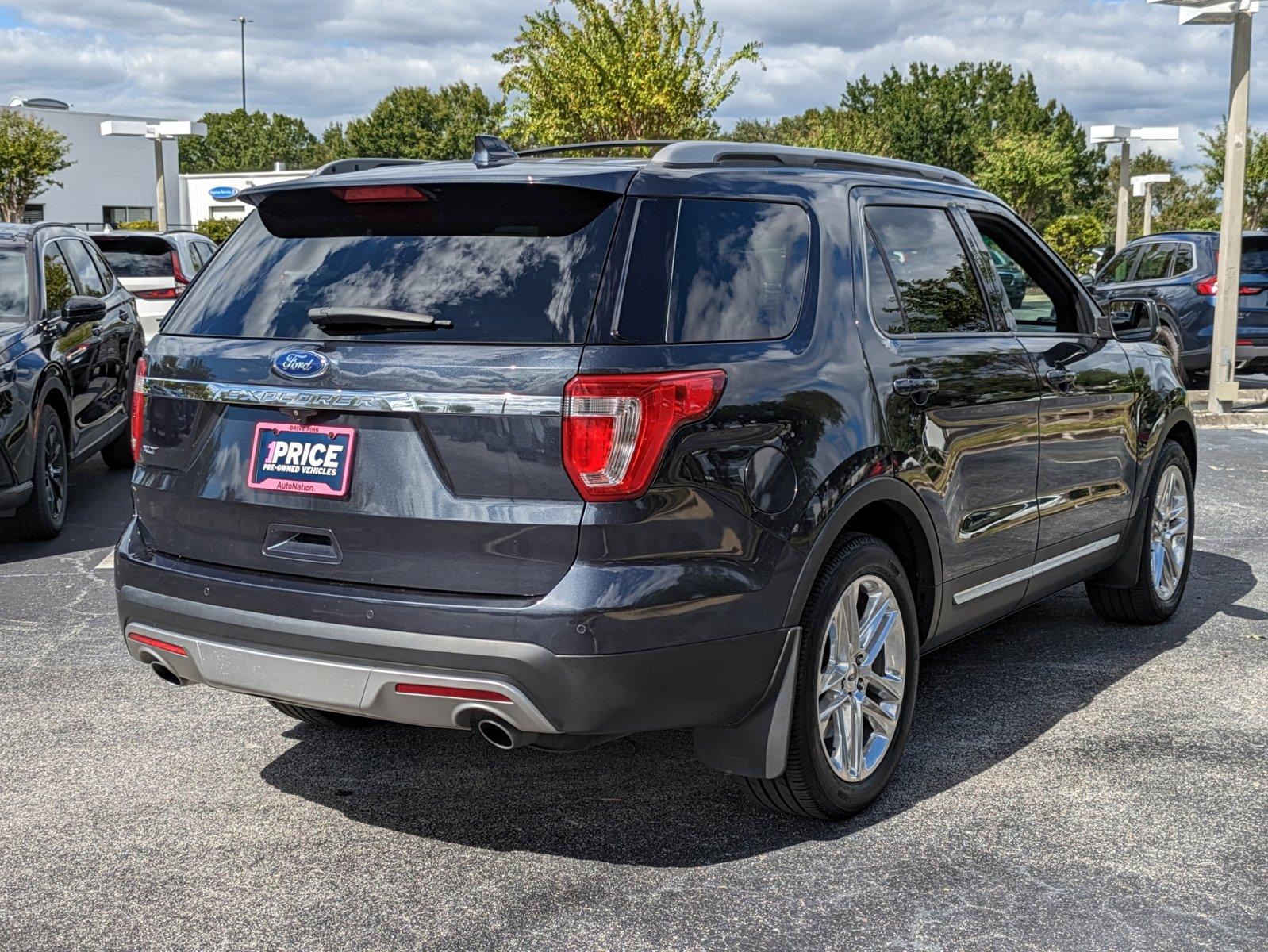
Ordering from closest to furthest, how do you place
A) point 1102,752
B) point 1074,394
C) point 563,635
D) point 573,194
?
point 563,635, point 573,194, point 1102,752, point 1074,394

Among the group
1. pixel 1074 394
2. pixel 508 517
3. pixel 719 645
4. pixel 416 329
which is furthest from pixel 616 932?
pixel 1074 394

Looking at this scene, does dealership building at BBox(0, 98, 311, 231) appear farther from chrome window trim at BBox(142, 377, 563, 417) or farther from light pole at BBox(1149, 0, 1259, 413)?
chrome window trim at BBox(142, 377, 563, 417)

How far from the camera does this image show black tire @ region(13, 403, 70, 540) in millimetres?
8344

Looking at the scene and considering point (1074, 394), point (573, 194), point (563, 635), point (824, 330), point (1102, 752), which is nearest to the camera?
point (563, 635)

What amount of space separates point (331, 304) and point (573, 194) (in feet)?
2.24

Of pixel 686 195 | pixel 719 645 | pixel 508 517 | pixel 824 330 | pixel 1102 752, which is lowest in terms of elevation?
pixel 1102 752

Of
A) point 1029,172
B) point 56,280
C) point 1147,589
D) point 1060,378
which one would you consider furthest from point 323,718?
point 1029,172

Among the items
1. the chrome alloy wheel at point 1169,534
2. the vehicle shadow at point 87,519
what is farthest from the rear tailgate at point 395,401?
the vehicle shadow at point 87,519

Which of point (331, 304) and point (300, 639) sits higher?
point (331, 304)

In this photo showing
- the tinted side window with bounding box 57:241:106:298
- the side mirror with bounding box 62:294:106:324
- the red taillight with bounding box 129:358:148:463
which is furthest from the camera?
the tinted side window with bounding box 57:241:106:298

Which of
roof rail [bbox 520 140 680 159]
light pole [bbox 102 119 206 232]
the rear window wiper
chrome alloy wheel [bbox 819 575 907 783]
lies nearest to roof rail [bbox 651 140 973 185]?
roof rail [bbox 520 140 680 159]

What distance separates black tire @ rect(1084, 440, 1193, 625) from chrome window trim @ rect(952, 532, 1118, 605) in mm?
333

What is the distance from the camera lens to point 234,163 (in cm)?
12294

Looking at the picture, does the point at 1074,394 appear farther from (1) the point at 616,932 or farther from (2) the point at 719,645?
(1) the point at 616,932
